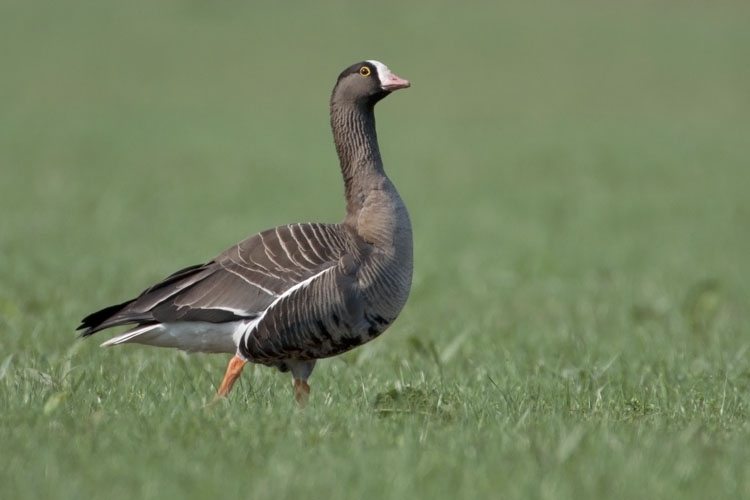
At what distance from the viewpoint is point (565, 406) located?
6.75 metres

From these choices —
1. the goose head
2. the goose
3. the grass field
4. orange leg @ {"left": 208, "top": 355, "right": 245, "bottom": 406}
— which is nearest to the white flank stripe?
the goose

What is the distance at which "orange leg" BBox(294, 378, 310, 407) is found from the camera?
6847mm

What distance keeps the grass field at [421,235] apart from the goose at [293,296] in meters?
0.32

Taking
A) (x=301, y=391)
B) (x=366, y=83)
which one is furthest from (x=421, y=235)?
(x=301, y=391)

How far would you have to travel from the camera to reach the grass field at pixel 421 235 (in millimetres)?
5383

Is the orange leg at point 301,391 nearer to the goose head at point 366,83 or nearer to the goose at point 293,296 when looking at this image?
the goose at point 293,296

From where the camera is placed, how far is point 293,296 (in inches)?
266

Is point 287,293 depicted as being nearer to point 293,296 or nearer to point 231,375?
point 293,296

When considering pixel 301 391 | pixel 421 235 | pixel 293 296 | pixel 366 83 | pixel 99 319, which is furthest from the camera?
pixel 421 235

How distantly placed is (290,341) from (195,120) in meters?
28.2

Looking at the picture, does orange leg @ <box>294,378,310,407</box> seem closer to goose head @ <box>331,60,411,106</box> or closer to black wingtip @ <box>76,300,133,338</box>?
black wingtip @ <box>76,300,133,338</box>

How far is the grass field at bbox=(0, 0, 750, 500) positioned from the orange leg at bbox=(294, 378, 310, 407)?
179 mm

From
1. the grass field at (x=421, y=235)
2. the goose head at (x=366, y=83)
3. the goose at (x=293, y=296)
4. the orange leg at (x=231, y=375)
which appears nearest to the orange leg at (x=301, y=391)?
the goose at (x=293, y=296)

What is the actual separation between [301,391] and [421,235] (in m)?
11.6
